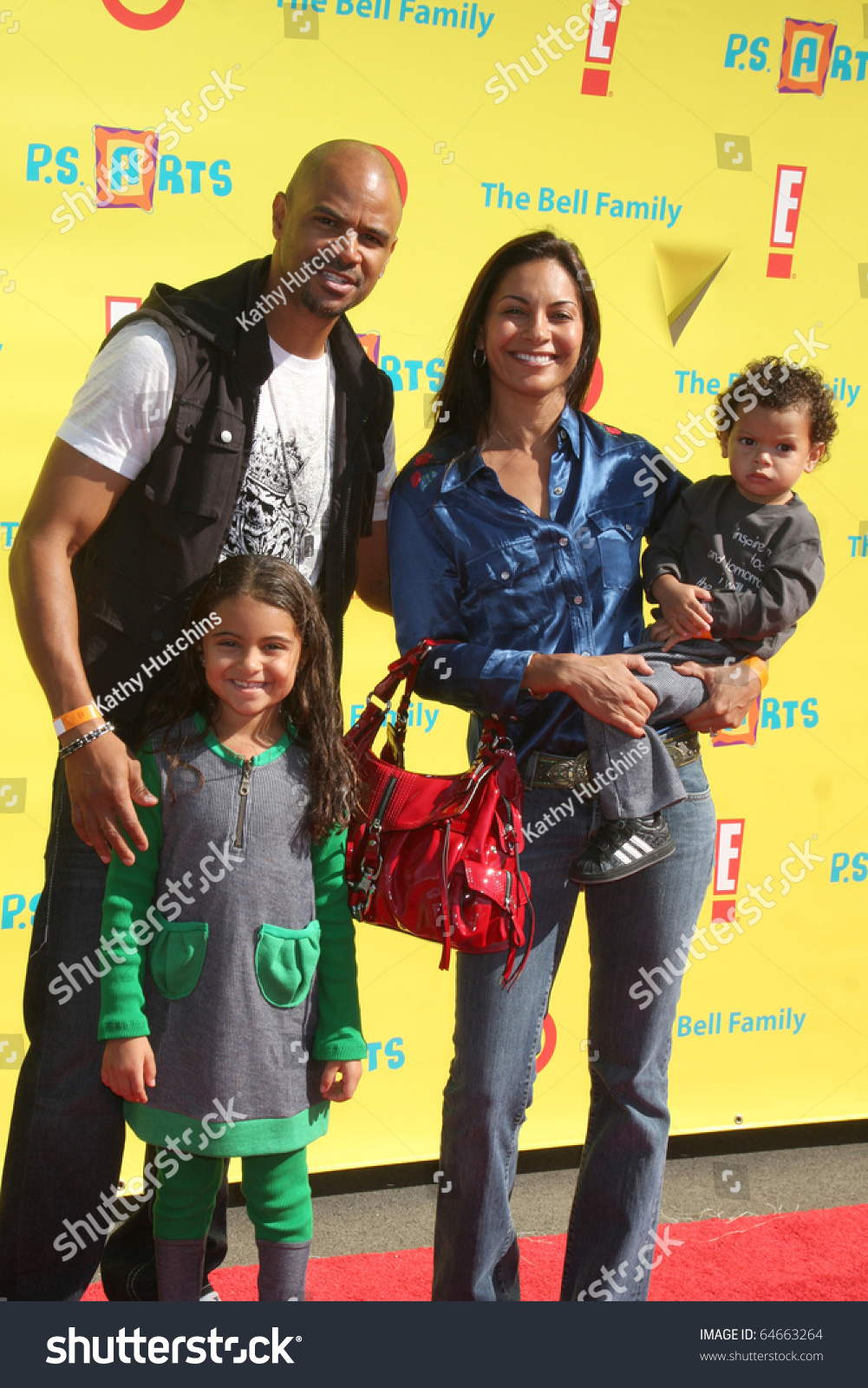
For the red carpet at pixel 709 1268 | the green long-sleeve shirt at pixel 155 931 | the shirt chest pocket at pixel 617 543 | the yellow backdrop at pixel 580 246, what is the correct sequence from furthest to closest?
the yellow backdrop at pixel 580 246
the red carpet at pixel 709 1268
the shirt chest pocket at pixel 617 543
the green long-sleeve shirt at pixel 155 931

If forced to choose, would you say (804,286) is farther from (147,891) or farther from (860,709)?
(147,891)

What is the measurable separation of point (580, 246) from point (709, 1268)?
2.47 m

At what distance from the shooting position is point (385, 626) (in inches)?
111

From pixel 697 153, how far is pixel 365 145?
141 cm

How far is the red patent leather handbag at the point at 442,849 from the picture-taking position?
5.41 ft

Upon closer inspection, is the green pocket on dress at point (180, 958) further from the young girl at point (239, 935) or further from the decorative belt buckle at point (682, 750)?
the decorative belt buckle at point (682, 750)

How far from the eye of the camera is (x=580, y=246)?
2820 mm

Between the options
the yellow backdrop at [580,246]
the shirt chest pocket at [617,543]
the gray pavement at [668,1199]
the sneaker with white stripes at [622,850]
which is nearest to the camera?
the sneaker with white stripes at [622,850]

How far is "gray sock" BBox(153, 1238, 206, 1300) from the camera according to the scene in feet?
5.61

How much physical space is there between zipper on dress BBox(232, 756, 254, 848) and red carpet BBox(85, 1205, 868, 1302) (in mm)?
1233

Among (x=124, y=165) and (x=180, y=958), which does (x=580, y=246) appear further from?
(x=180, y=958)

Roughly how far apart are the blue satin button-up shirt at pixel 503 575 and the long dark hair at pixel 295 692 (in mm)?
154
